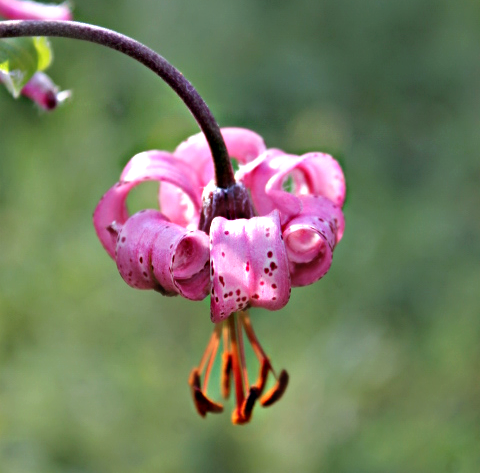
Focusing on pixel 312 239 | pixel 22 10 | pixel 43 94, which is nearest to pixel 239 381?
pixel 312 239

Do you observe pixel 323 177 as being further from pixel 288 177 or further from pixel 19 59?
pixel 19 59

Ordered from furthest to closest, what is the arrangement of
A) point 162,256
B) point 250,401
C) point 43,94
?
point 43,94
point 250,401
point 162,256

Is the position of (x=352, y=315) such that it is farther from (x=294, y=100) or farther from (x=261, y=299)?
(x=261, y=299)

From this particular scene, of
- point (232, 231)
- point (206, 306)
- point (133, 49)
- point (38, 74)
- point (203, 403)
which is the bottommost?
point (203, 403)

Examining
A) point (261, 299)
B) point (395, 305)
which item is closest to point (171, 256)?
point (261, 299)

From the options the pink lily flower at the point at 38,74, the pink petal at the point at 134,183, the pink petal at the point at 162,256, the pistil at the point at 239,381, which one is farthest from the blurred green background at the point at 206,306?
the pink petal at the point at 162,256

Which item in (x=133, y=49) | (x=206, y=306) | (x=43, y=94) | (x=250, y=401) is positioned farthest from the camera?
(x=206, y=306)
